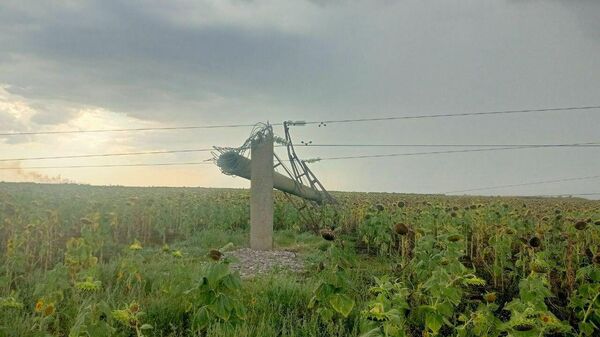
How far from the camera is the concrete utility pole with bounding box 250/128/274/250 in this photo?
1188 cm

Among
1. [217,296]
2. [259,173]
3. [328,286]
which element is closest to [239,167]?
[259,173]

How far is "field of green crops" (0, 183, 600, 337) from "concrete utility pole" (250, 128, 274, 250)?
0.75 meters

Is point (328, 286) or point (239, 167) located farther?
point (239, 167)

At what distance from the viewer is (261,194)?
1188 centimetres

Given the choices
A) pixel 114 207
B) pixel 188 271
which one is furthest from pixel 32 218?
pixel 188 271

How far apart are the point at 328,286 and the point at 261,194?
23.0ft

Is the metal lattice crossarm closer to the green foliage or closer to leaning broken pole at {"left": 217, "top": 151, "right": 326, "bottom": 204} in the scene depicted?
leaning broken pole at {"left": 217, "top": 151, "right": 326, "bottom": 204}

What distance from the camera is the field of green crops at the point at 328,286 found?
455 cm

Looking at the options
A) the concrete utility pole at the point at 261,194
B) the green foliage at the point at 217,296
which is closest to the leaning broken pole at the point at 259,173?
the concrete utility pole at the point at 261,194

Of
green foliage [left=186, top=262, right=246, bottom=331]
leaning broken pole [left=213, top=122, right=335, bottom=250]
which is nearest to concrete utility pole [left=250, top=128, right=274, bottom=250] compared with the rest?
leaning broken pole [left=213, top=122, right=335, bottom=250]

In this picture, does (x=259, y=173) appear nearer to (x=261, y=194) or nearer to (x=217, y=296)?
(x=261, y=194)

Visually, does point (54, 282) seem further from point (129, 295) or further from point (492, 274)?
point (492, 274)

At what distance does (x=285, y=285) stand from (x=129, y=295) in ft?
6.00

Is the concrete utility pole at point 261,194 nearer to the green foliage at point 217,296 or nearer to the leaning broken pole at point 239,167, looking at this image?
the leaning broken pole at point 239,167
